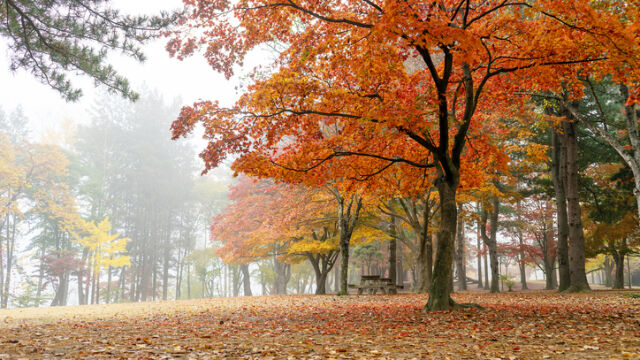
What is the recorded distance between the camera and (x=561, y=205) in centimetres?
1541

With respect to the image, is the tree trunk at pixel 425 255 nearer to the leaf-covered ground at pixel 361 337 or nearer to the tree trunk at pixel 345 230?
the tree trunk at pixel 345 230

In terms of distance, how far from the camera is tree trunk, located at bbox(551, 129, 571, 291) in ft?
47.1

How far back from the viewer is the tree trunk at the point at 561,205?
47.1ft

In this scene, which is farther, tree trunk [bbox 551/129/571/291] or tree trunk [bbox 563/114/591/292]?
tree trunk [bbox 551/129/571/291]

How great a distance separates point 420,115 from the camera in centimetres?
697

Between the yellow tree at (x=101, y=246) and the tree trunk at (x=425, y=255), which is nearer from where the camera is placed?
the tree trunk at (x=425, y=255)

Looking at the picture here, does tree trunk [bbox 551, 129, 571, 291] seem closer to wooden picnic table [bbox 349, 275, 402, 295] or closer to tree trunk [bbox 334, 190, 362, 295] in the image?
wooden picnic table [bbox 349, 275, 402, 295]

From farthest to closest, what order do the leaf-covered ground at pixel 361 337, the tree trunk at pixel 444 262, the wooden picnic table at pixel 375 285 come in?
1. the wooden picnic table at pixel 375 285
2. the tree trunk at pixel 444 262
3. the leaf-covered ground at pixel 361 337

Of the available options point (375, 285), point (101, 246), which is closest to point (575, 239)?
point (375, 285)

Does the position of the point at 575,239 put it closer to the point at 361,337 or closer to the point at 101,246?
the point at 361,337

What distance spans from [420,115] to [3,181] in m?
26.6

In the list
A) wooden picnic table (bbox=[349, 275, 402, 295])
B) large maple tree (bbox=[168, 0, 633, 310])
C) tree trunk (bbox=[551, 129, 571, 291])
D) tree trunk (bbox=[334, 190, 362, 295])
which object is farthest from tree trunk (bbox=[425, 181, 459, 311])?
tree trunk (bbox=[551, 129, 571, 291])

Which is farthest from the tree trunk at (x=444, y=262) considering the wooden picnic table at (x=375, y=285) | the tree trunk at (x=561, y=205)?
the tree trunk at (x=561, y=205)

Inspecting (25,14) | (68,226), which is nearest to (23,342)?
(25,14)
